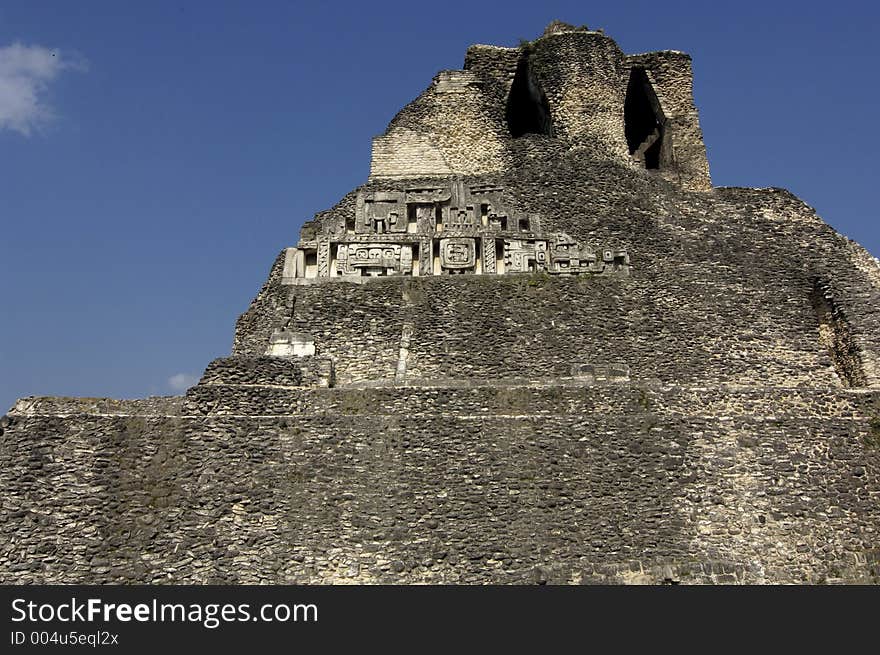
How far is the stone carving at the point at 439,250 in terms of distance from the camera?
16.4 metres

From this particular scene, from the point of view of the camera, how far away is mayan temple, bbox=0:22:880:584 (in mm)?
10594

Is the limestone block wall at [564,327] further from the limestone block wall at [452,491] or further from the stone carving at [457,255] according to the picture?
the limestone block wall at [452,491]

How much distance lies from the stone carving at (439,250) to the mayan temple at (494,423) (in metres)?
0.05

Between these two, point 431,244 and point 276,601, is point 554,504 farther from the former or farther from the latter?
point 431,244

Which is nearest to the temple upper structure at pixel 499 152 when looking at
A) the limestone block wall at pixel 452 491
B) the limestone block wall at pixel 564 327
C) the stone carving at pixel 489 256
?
the stone carving at pixel 489 256

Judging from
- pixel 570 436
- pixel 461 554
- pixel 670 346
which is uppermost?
pixel 670 346

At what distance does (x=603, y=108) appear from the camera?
819 inches

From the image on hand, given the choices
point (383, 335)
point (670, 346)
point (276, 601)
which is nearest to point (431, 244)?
point (383, 335)

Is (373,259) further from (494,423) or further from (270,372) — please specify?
(494,423)

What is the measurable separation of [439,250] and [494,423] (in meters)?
5.59

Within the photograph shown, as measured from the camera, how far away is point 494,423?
39.0 feet

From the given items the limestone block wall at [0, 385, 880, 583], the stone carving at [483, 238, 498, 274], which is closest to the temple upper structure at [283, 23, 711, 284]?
the stone carving at [483, 238, 498, 274]

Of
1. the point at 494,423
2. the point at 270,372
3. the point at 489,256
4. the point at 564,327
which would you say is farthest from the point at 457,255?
the point at 494,423

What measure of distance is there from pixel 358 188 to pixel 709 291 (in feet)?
24.7
